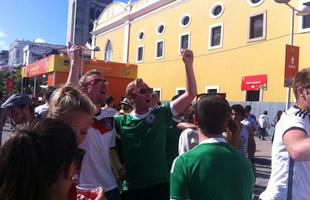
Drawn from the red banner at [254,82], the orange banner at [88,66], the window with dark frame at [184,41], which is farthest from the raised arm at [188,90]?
the window with dark frame at [184,41]

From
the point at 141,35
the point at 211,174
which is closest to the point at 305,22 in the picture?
the point at 141,35

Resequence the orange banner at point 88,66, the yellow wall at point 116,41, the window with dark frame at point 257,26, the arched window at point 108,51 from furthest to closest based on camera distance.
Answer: the arched window at point 108,51, the yellow wall at point 116,41, the orange banner at point 88,66, the window with dark frame at point 257,26

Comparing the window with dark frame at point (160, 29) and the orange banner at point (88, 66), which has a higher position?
the window with dark frame at point (160, 29)

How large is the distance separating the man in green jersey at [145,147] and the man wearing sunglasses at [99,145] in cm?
17

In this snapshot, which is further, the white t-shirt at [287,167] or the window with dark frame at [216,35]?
the window with dark frame at [216,35]

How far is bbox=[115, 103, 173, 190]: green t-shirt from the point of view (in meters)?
4.20

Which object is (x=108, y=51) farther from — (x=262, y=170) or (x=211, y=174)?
(x=211, y=174)

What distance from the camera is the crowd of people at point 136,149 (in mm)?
1631

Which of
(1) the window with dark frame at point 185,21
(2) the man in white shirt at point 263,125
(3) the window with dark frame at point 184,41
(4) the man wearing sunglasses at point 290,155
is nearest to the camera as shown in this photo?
(4) the man wearing sunglasses at point 290,155

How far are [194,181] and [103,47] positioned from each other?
47.9m

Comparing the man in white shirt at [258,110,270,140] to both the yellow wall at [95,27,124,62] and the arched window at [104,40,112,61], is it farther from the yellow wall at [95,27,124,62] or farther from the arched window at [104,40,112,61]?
the arched window at [104,40,112,61]

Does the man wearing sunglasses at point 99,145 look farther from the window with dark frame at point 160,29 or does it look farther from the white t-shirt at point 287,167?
the window with dark frame at point 160,29

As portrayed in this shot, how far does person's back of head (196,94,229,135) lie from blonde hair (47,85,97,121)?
2.42ft

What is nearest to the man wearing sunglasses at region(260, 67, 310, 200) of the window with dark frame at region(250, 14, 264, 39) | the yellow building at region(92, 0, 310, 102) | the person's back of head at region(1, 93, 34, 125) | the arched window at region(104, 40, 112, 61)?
the person's back of head at region(1, 93, 34, 125)
